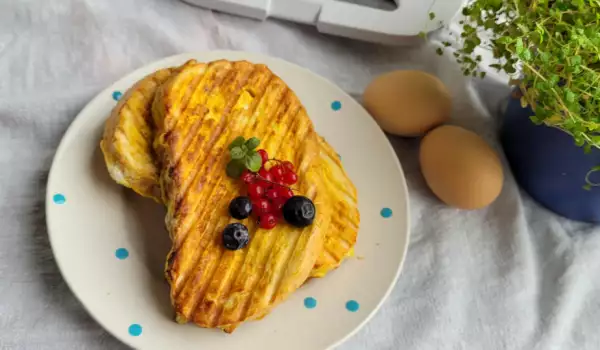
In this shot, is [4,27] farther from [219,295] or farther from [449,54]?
[449,54]

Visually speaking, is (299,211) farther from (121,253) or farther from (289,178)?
(121,253)

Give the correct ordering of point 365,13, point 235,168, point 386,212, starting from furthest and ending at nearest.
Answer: point 365,13 < point 386,212 < point 235,168

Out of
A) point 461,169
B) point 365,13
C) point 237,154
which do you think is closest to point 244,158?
point 237,154

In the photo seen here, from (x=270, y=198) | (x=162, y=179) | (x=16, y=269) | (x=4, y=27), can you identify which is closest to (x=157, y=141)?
(x=162, y=179)

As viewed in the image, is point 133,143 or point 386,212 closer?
point 133,143

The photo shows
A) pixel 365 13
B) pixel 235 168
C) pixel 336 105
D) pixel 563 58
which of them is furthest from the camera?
pixel 365 13

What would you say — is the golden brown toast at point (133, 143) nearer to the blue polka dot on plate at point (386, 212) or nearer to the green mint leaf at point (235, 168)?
the green mint leaf at point (235, 168)

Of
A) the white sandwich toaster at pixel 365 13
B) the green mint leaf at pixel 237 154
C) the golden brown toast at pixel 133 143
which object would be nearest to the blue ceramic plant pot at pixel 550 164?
the white sandwich toaster at pixel 365 13
